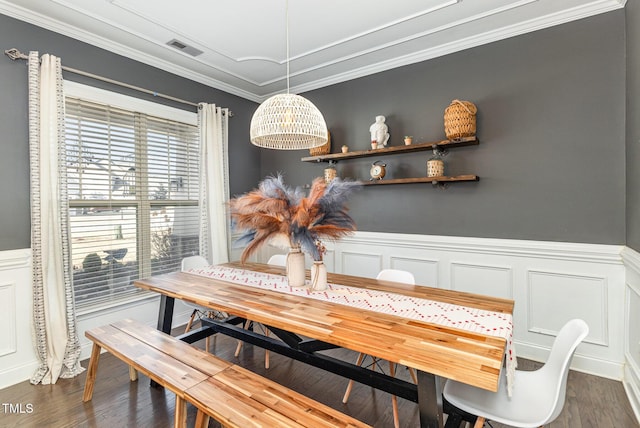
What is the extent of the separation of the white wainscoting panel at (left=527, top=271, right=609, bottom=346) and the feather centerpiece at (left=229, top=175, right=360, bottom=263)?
184 centimetres

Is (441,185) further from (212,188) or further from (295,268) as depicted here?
(212,188)

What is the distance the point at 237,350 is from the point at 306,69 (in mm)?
2969

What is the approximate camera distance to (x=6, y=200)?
2428 mm

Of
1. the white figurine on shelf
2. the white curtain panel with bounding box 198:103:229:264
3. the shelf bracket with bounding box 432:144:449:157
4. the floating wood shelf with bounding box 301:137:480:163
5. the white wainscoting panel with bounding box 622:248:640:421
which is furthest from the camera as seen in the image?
the white curtain panel with bounding box 198:103:229:264

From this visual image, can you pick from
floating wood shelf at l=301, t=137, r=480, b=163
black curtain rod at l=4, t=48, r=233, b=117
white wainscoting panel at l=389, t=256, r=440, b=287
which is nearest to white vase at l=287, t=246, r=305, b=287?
white wainscoting panel at l=389, t=256, r=440, b=287

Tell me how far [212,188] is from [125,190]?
0.89 metres

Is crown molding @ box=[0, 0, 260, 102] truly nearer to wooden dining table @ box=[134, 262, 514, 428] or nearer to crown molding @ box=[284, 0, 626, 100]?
crown molding @ box=[284, 0, 626, 100]

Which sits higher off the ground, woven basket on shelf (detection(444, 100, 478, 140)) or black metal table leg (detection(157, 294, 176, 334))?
woven basket on shelf (detection(444, 100, 478, 140))

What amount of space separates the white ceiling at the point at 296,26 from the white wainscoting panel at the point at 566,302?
208 cm

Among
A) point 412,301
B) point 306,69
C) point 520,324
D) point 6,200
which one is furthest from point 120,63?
point 520,324

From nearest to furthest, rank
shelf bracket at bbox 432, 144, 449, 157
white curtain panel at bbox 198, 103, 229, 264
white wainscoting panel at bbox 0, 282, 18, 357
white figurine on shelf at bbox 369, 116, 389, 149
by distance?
white wainscoting panel at bbox 0, 282, 18, 357 < shelf bracket at bbox 432, 144, 449, 157 < white figurine on shelf at bbox 369, 116, 389, 149 < white curtain panel at bbox 198, 103, 229, 264

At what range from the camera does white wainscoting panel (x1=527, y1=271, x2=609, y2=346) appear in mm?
2492

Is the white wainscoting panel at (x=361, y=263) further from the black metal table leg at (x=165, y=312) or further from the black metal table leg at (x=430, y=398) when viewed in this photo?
the black metal table leg at (x=430, y=398)

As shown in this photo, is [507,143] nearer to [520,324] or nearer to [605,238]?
[605,238]
